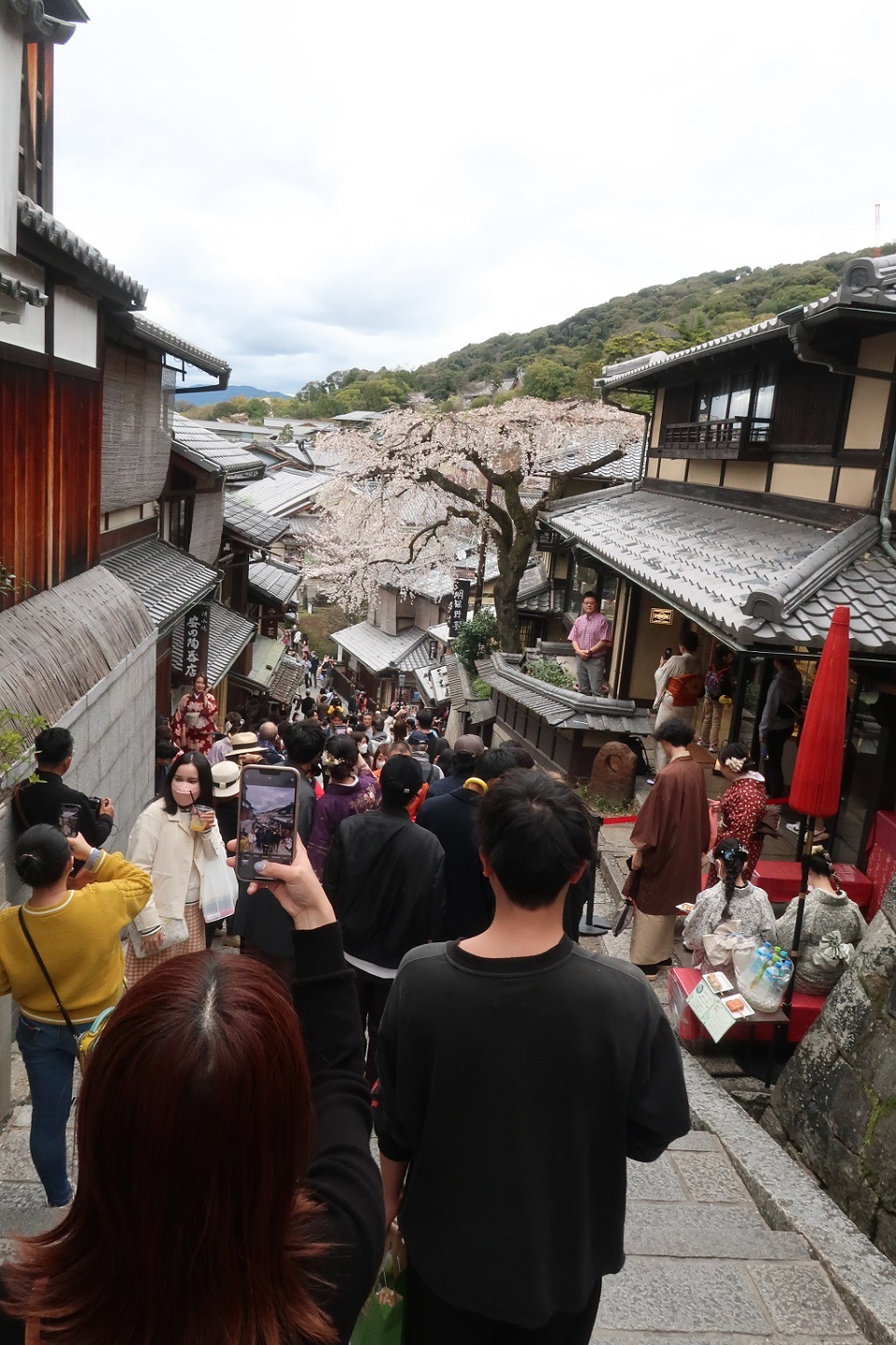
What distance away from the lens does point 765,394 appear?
11797 millimetres

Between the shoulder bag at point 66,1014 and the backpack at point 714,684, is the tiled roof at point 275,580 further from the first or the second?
the shoulder bag at point 66,1014

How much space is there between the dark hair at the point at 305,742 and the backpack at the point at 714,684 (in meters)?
7.88

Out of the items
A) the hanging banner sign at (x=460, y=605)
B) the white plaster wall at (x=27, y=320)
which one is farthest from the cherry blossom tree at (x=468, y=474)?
the white plaster wall at (x=27, y=320)

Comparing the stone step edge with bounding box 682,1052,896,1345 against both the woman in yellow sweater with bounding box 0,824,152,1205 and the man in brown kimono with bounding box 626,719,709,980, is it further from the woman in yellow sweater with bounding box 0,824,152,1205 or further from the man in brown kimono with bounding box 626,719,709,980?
the woman in yellow sweater with bounding box 0,824,152,1205

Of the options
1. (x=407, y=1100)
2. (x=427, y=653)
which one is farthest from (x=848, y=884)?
(x=427, y=653)

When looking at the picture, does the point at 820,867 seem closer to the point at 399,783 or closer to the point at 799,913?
the point at 799,913

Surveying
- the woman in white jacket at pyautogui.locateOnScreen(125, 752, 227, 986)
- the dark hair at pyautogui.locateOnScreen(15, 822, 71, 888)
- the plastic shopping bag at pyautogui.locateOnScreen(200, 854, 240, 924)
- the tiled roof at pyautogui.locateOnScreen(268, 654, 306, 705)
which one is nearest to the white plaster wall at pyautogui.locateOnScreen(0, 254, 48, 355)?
the woman in white jacket at pyautogui.locateOnScreen(125, 752, 227, 986)

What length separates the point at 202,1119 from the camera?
4.44 feet

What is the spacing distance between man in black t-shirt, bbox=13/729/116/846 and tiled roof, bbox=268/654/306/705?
75.0ft

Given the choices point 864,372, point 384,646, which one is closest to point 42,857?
point 864,372

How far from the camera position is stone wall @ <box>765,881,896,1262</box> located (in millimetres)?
4867

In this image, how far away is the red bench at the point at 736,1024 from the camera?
252 inches

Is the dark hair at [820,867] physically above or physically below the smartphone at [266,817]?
below

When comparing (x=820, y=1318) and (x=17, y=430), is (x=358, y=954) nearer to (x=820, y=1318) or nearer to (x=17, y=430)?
(x=820, y=1318)
